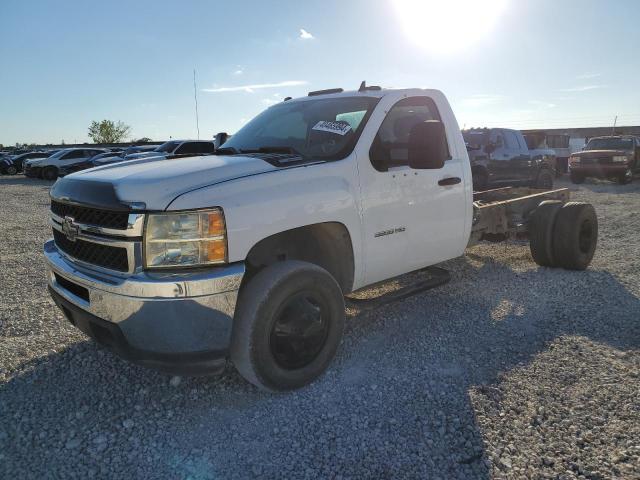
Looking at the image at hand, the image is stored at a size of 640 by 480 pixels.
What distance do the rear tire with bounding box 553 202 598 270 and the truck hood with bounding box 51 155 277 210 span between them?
160 inches

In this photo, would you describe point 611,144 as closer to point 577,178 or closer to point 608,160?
point 608,160

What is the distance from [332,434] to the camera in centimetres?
271

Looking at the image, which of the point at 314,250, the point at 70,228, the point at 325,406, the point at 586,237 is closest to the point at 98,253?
the point at 70,228

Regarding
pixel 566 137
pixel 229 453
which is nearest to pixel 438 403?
pixel 229 453

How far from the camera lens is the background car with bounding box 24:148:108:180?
26594mm

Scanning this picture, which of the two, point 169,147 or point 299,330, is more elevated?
point 169,147

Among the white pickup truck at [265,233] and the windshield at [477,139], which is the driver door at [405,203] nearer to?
the white pickup truck at [265,233]

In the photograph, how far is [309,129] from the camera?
12.6 feet

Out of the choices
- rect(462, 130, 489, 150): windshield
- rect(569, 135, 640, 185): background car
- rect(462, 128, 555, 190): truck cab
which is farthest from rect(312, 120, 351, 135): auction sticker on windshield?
rect(569, 135, 640, 185): background car

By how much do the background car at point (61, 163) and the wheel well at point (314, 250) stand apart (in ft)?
86.7

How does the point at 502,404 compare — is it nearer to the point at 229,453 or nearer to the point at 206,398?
the point at 229,453

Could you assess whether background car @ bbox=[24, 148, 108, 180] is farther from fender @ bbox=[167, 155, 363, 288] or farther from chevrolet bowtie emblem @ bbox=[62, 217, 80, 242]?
fender @ bbox=[167, 155, 363, 288]

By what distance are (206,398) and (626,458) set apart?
2367mm

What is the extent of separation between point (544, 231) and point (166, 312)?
4681 mm
